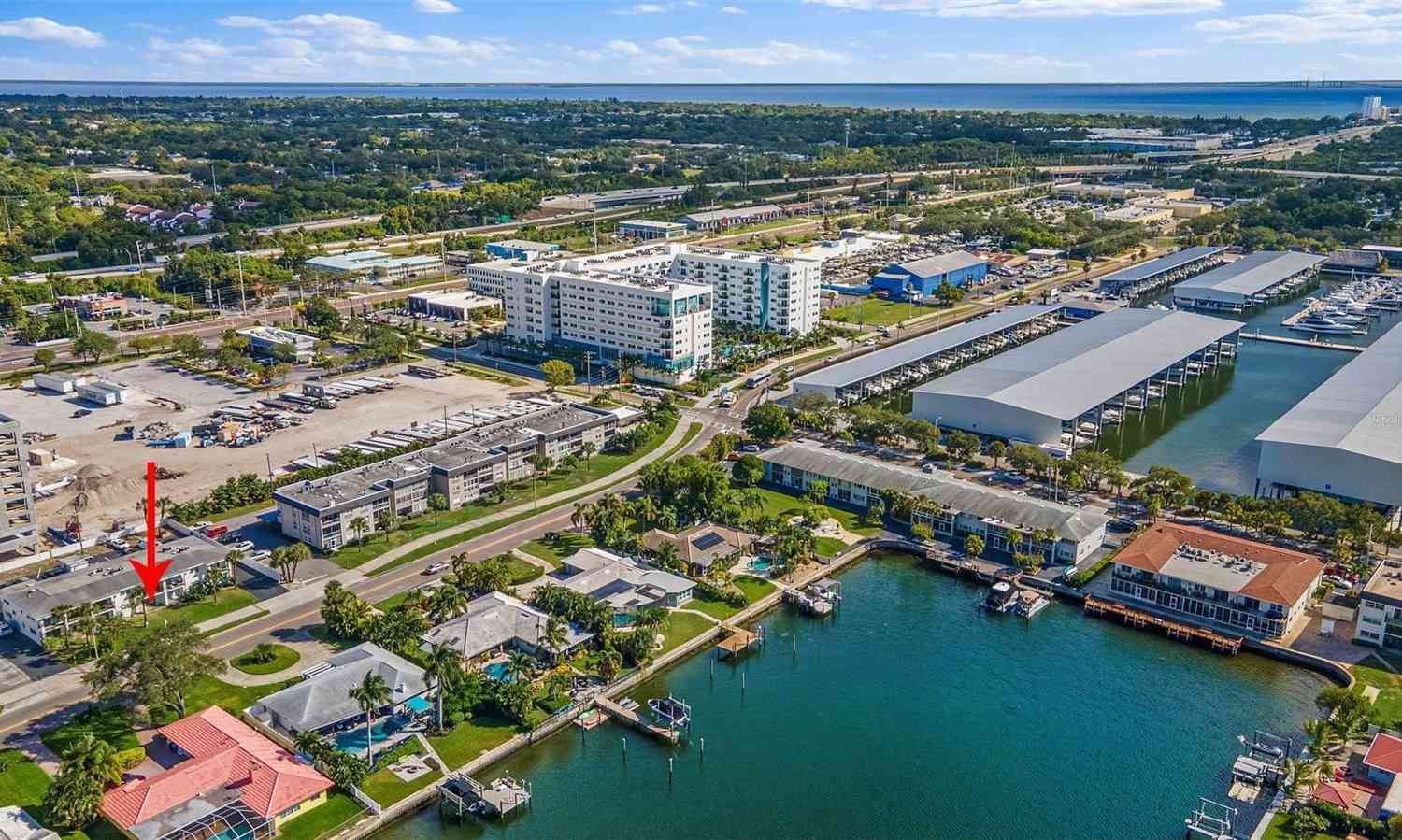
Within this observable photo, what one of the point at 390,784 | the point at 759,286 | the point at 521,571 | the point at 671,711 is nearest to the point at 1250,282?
the point at 759,286

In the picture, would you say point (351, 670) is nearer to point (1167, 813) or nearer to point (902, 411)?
point (1167, 813)

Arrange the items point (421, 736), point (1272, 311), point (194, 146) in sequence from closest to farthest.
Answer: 1. point (421, 736)
2. point (1272, 311)
3. point (194, 146)

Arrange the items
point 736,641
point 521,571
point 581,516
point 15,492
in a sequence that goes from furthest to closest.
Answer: point 581,516
point 15,492
point 521,571
point 736,641

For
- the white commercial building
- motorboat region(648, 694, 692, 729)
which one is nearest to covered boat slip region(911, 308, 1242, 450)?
the white commercial building

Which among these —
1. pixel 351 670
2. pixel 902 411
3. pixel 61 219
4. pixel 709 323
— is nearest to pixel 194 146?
pixel 61 219

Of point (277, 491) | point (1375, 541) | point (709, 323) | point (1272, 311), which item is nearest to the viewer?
point (1375, 541)

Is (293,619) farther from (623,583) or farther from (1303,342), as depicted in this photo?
(1303,342)
